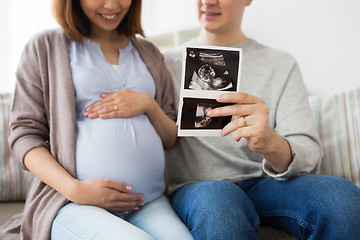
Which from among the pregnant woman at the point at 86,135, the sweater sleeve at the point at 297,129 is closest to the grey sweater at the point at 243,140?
the sweater sleeve at the point at 297,129

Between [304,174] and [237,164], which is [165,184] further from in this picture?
[304,174]

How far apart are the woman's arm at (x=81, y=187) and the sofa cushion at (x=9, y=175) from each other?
0.42 meters

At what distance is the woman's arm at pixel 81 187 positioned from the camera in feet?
3.29

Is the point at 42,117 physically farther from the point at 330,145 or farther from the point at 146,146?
the point at 330,145

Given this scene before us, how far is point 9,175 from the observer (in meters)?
1.44

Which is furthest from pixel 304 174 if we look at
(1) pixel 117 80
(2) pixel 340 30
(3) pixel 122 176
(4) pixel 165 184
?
(2) pixel 340 30

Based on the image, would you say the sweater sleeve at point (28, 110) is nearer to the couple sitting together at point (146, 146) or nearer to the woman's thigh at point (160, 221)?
the couple sitting together at point (146, 146)

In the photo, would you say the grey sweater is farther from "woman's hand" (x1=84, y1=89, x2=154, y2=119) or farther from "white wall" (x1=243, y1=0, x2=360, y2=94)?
"white wall" (x1=243, y1=0, x2=360, y2=94)

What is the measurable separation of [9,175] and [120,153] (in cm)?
66

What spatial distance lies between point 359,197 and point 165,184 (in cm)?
63

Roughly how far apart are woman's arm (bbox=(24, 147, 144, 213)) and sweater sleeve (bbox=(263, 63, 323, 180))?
463mm

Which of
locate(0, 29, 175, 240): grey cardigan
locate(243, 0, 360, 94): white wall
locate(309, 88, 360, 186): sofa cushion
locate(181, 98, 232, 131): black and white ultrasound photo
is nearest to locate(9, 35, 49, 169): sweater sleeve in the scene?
locate(0, 29, 175, 240): grey cardigan

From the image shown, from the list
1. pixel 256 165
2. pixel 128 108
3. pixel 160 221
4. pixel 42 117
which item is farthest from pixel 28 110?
pixel 256 165

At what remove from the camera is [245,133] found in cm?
96
